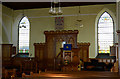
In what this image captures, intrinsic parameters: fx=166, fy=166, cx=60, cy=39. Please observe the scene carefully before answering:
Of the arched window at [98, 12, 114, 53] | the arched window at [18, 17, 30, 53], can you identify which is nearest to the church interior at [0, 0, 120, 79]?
the arched window at [98, 12, 114, 53]

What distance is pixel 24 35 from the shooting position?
1312cm

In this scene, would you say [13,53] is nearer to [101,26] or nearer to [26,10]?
[26,10]

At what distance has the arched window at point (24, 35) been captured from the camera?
13034 mm

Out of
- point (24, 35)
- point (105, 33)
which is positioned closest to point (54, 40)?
point (24, 35)

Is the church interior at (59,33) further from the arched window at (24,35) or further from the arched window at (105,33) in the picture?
the arched window at (24,35)

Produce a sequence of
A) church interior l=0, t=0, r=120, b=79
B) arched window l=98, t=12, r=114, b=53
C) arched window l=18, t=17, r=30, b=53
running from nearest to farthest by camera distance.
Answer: church interior l=0, t=0, r=120, b=79
arched window l=98, t=12, r=114, b=53
arched window l=18, t=17, r=30, b=53

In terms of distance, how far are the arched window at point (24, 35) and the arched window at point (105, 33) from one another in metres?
5.49

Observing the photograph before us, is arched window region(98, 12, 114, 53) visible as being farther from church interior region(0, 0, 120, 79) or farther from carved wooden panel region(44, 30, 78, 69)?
carved wooden panel region(44, 30, 78, 69)

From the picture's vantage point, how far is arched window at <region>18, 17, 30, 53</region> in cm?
1303

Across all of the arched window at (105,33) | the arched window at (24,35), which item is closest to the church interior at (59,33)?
the arched window at (105,33)

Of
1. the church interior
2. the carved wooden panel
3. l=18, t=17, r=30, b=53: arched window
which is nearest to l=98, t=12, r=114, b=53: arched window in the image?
the church interior

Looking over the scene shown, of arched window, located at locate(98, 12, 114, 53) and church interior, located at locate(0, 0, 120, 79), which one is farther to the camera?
arched window, located at locate(98, 12, 114, 53)

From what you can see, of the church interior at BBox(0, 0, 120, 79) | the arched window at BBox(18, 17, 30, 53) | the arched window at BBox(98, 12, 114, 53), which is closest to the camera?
the church interior at BBox(0, 0, 120, 79)

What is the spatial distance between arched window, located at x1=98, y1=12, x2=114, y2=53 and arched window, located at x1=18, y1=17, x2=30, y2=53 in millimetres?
5491
